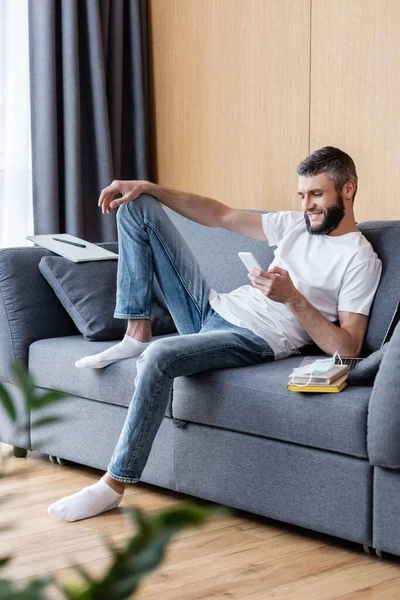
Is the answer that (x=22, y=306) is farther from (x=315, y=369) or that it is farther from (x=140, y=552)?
(x=140, y=552)

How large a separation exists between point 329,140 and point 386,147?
0.99 ft

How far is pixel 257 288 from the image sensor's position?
2.41m

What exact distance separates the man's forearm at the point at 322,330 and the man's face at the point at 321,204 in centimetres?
32

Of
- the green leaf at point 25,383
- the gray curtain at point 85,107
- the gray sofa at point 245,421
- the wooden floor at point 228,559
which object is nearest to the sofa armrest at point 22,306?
the gray sofa at point 245,421

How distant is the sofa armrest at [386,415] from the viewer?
6.19 ft

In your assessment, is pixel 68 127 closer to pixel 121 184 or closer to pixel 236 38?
pixel 236 38

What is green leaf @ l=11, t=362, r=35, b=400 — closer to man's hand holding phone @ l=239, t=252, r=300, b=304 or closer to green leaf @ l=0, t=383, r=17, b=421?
green leaf @ l=0, t=383, r=17, b=421

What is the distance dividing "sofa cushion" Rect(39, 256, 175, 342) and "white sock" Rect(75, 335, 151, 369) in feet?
0.98

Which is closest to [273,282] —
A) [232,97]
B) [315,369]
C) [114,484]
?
[315,369]

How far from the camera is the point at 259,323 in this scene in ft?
8.34

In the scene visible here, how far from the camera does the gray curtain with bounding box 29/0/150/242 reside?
152 inches

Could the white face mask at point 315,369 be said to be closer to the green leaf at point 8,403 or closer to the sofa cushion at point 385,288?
the sofa cushion at point 385,288

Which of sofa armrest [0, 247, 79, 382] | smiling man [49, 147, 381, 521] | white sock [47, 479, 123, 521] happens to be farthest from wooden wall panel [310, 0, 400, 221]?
white sock [47, 479, 123, 521]

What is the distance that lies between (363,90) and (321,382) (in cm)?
152
